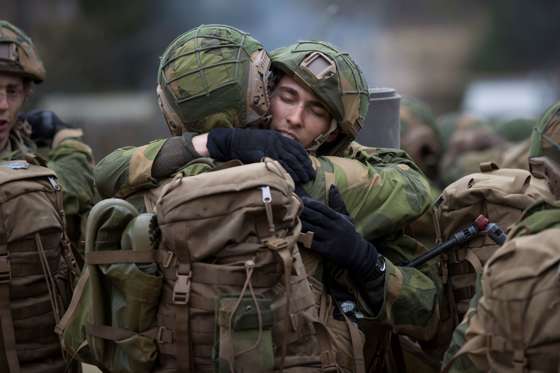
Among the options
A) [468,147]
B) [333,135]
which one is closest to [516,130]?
[468,147]

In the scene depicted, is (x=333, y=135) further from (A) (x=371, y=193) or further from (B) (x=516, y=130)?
(B) (x=516, y=130)

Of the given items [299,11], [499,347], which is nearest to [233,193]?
[499,347]

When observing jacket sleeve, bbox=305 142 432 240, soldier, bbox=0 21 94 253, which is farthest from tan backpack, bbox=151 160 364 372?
soldier, bbox=0 21 94 253

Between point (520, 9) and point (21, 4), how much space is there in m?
18.2

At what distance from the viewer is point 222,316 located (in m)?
3.57

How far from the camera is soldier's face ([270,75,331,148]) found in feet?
14.1

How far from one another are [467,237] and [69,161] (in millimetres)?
2531

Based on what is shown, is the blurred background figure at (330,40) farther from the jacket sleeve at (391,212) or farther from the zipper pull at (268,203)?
the zipper pull at (268,203)

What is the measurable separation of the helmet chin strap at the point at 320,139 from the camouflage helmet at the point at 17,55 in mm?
2047

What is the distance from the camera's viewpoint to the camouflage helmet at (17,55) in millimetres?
5586

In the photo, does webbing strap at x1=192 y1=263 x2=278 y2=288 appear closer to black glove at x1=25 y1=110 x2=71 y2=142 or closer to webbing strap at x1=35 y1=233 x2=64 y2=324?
webbing strap at x1=35 y1=233 x2=64 y2=324

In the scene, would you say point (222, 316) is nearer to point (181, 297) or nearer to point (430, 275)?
point (181, 297)

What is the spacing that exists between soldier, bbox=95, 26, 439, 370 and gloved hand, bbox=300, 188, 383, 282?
2 centimetres

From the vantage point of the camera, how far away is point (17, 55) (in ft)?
18.5
